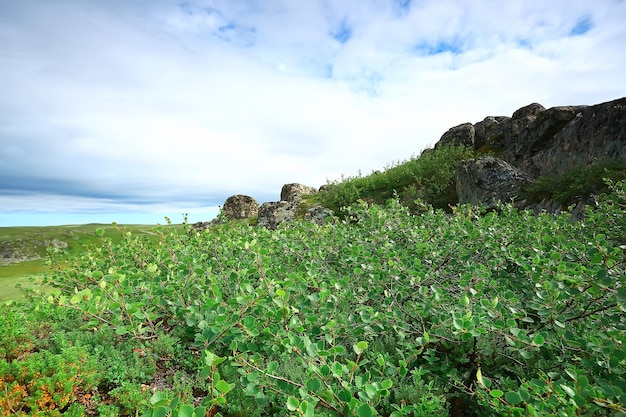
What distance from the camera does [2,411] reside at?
2957mm

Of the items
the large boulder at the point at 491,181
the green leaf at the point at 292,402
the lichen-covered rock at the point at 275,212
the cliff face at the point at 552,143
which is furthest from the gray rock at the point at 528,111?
the green leaf at the point at 292,402

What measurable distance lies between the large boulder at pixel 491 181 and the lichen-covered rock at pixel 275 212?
8857 millimetres

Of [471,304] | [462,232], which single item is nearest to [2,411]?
[471,304]

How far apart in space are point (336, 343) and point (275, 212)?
600 inches

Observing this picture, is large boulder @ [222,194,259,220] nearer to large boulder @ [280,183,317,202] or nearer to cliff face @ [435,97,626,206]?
large boulder @ [280,183,317,202]

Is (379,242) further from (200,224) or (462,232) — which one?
(200,224)

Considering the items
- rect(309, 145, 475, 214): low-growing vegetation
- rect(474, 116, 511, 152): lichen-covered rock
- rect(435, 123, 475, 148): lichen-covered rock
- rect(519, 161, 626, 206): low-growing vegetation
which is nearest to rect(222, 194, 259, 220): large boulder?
rect(309, 145, 475, 214): low-growing vegetation

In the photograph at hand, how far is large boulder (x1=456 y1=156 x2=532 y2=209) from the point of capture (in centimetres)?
1305

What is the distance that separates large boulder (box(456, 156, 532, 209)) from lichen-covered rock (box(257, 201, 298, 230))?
8.86 meters

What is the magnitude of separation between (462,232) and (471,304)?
2683 mm

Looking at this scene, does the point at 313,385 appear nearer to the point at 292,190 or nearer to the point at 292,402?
the point at 292,402

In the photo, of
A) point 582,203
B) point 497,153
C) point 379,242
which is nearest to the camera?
point 379,242

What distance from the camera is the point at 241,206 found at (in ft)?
83.2

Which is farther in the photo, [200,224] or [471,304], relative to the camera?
[200,224]
